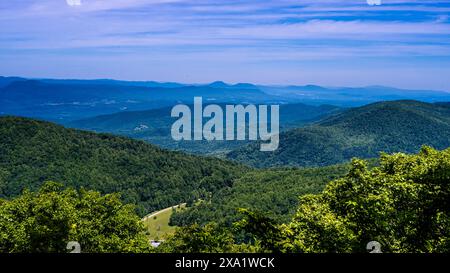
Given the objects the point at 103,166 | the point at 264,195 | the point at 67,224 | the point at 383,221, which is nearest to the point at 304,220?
the point at 383,221

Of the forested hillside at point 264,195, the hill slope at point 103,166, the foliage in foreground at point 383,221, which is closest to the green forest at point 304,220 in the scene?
the foliage in foreground at point 383,221

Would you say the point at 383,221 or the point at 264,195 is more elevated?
the point at 383,221

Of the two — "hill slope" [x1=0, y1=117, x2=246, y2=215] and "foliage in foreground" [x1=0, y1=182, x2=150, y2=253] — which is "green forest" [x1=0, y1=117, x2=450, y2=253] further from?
"hill slope" [x1=0, y1=117, x2=246, y2=215]

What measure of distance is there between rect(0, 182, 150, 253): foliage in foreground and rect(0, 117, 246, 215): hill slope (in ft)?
327

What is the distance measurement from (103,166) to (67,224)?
135m

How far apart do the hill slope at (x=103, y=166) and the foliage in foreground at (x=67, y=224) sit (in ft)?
327

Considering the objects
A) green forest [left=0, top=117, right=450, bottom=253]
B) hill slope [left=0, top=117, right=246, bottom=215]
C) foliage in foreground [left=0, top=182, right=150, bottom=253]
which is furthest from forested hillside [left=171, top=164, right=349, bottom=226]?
green forest [left=0, top=117, right=450, bottom=253]

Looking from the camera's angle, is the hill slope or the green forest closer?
the green forest

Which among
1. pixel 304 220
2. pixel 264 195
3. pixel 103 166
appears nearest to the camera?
pixel 304 220

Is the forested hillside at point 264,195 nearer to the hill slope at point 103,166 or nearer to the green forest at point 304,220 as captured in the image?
the hill slope at point 103,166

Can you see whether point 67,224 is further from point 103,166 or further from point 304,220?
point 103,166

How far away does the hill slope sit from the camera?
5340 inches

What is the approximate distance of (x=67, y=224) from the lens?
68.1ft
